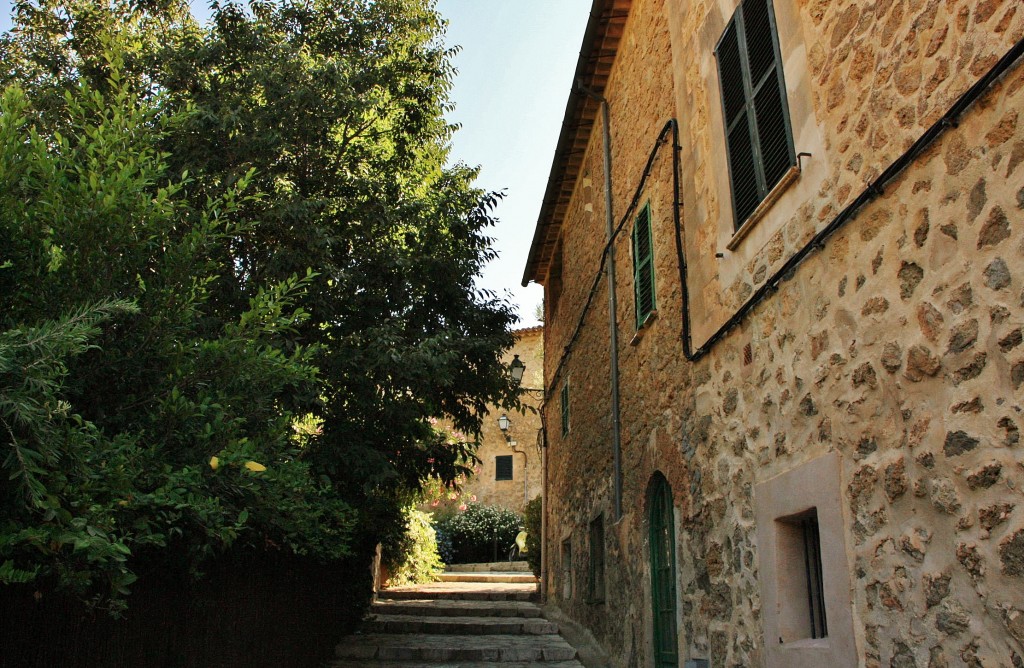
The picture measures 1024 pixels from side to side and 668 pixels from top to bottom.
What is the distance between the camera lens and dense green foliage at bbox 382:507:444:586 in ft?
49.2

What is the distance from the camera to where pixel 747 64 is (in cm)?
483

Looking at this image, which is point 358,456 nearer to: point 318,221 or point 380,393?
point 380,393

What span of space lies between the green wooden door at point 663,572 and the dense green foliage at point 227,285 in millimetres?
2590

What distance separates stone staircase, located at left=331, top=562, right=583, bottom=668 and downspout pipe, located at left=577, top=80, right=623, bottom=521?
2.28 metres

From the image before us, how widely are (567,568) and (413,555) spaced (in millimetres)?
4697

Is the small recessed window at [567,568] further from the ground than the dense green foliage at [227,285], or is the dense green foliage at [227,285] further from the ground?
the dense green foliage at [227,285]

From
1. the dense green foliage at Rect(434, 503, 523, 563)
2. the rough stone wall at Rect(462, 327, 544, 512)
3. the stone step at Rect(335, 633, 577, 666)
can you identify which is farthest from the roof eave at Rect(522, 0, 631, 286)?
the rough stone wall at Rect(462, 327, 544, 512)

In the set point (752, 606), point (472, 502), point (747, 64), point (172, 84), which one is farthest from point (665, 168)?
point (472, 502)

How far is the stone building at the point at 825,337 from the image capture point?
9.02 ft

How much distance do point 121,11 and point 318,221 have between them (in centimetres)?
423

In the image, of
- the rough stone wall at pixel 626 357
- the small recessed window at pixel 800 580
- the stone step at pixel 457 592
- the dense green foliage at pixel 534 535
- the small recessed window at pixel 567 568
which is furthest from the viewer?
the dense green foliage at pixel 534 535

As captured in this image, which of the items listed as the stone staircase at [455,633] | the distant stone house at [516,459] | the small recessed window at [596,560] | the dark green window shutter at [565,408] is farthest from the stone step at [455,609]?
the distant stone house at [516,459]

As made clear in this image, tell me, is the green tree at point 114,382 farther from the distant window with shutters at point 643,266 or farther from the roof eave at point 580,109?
the roof eave at point 580,109

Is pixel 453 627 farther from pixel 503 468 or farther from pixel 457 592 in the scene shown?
pixel 503 468
